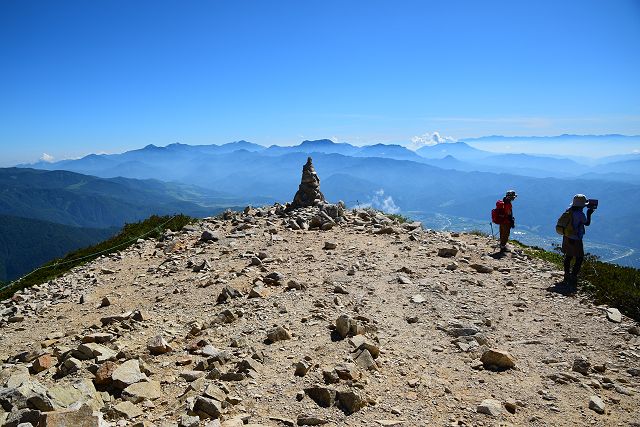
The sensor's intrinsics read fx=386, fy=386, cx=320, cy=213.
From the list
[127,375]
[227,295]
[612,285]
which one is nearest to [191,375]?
[127,375]

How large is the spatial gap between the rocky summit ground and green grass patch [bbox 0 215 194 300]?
4.00 meters

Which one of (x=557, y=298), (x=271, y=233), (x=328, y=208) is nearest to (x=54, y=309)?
(x=271, y=233)

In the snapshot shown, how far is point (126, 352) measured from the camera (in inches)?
326

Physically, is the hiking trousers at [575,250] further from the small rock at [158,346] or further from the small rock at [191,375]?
the small rock at [158,346]

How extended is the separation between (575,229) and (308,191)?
49.9 feet

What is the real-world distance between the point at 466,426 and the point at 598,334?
5548 mm

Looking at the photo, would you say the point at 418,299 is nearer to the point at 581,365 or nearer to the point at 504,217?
the point at 581,365

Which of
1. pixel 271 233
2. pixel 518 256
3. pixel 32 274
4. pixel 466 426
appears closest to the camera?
pixel 466 426

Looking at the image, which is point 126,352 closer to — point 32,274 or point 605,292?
point 605,292

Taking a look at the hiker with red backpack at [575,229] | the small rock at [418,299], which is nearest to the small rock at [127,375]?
the small rock at [418,299]

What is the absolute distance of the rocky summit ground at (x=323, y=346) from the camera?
6.34 meters

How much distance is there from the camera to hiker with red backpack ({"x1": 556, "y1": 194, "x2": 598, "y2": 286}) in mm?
12312

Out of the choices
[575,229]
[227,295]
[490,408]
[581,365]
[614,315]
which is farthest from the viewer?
[575,229]

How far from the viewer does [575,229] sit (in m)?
12.3
